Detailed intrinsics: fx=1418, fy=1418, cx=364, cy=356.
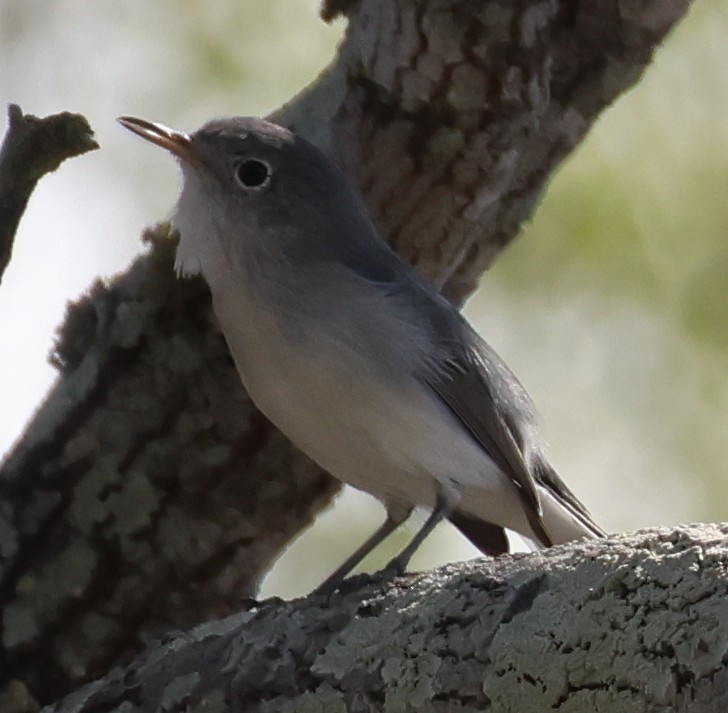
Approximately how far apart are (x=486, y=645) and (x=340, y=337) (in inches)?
Answer: 38.6

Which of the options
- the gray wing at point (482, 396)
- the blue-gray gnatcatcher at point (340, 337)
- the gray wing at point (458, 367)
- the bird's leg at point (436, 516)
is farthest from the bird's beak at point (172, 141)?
the bird's leg at point (436, 516)

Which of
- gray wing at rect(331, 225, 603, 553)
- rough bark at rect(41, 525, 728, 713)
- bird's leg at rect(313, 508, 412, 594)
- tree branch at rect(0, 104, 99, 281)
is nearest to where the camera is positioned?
rough bark at rect(41, 525, 728, 713)

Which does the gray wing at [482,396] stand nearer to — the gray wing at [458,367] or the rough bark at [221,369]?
the gray wing at [458,367]

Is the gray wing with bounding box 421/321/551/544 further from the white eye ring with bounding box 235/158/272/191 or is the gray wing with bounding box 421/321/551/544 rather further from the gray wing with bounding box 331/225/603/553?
the white eye ring with bounding box 235/158/272/191

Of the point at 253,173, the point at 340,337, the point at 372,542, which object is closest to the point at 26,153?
the point at 340,337

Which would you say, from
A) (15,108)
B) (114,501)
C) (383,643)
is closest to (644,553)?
(383,643)

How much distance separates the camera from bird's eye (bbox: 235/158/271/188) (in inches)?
114

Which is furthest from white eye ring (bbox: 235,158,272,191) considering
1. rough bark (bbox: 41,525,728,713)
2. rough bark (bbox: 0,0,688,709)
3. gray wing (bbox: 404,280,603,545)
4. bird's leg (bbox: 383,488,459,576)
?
rough bark (bbox: 41,525,728,713)

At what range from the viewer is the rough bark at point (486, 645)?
1.61 metres

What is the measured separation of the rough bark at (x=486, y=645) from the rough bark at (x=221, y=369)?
48cm

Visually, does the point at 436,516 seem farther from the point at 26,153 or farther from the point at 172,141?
the point at 26,153

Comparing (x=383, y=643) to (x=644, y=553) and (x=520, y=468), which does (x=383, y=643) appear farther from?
(x=520, y=468)

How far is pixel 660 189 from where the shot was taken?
4.09 meters

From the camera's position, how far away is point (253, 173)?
2.91 metres
